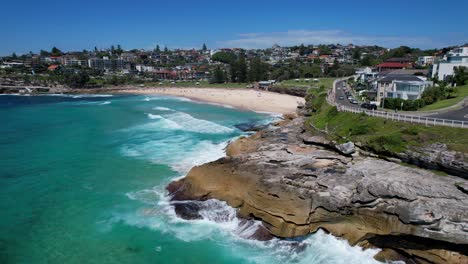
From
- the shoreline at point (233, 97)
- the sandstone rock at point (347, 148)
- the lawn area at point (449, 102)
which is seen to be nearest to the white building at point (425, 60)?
the shoreline at point (233, 97)

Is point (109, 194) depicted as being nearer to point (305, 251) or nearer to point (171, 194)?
point (171, 194)

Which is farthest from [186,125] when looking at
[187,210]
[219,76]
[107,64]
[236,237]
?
[107,64]

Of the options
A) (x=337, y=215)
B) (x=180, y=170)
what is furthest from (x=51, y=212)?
(x=337, y=215)

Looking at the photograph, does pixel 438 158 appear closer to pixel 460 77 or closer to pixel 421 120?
pixel 421 120

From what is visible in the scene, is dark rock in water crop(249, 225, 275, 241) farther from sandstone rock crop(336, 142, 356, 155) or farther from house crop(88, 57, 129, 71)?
house crop(88, 57, 129, 71)

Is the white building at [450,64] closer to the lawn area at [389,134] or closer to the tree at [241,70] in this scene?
→ the lawn area at [389,134]

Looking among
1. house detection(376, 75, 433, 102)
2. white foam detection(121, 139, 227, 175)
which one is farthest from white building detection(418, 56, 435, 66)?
white foam detection(121, 139, 227, 175)
